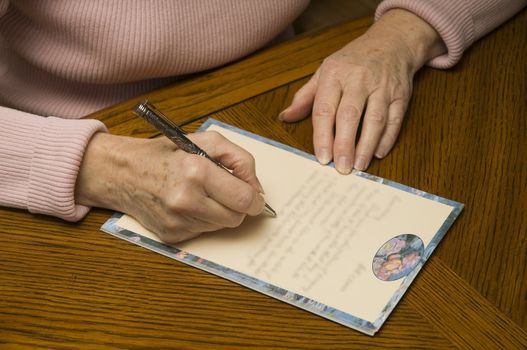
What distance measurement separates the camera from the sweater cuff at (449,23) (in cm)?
98

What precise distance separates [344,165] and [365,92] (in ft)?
0.47

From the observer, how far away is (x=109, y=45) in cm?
95

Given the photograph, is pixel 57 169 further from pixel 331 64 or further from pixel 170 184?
pixel 331 64

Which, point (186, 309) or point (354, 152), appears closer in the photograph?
point (186, 309)

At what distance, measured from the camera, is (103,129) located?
83 cm

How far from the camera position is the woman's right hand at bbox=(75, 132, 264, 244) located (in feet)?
A: 2.35

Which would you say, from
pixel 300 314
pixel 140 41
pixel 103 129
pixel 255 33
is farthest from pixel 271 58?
pixel 300 314

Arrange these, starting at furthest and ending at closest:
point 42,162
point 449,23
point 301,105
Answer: point 449,23
point 301,105
point 42,162

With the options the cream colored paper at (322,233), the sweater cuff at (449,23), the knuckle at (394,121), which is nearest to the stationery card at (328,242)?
the cream colored paper at (322,233)

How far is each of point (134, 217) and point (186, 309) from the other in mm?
164

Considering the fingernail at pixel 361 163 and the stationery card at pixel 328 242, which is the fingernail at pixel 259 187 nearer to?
the stationery card at pixel 328 242

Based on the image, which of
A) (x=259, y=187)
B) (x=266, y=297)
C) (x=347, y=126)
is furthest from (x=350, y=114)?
(x=266, y=297)

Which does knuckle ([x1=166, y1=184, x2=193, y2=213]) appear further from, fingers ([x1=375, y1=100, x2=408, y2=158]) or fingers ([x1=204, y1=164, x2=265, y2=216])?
fingers ([x1=375, y1=100, x2=408, y2=158])

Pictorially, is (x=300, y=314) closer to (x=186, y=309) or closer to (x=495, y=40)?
(x=186, y=309)
